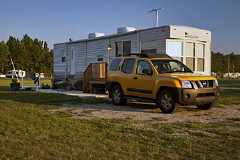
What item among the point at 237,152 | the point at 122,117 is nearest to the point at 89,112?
the point at 122,117

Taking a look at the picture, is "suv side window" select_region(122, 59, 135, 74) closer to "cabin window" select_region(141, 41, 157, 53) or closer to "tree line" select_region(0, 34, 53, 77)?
"cabin window" select_region(141, 41, 157, 53)

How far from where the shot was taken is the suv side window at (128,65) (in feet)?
34.3

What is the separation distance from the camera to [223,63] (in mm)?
118562

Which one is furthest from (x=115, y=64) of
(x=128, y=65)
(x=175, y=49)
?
(x=175, y=49)

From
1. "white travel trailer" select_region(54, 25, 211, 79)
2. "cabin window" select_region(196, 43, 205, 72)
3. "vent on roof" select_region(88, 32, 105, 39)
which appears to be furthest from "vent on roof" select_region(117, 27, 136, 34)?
"cabin window" select_region(196, 43, 205, 72)

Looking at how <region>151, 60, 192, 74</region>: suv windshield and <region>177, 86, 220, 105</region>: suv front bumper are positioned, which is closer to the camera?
<region>177, 86, 220, 105</region>: suv front bumper

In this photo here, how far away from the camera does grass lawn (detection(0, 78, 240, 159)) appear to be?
14.3 feet

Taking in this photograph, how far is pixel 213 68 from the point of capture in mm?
103500

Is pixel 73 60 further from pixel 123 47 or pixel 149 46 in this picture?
pixel 149 46

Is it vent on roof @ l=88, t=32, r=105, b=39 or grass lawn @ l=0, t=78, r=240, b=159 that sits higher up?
vent on roof @ l=88, t=32, r=105, b=39

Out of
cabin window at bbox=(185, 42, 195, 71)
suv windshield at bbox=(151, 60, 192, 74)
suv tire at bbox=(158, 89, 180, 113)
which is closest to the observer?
suv tire at bbox=(158, 89, 180, 113)

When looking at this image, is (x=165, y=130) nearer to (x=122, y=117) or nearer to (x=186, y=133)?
(x=186, y=133)

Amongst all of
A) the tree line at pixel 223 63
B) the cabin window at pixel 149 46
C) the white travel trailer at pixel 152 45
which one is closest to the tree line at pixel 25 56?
the tree line at pixel 223 63

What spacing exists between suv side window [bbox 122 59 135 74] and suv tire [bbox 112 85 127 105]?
2.42 feet
